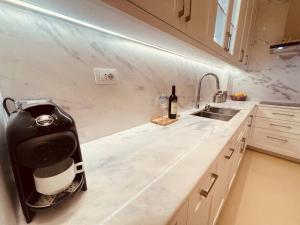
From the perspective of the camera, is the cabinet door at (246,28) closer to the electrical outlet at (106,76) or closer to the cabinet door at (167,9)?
the cabinet door at (167,9)

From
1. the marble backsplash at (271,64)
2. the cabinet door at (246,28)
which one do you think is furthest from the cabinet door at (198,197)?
the marble backsplash at (271,64)

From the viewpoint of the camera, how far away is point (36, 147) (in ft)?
0.97

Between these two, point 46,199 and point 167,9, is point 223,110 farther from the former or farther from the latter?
point 46,199

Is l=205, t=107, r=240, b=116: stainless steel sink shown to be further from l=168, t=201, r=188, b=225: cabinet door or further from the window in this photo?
l=168, t=201, r=188, b=225: cabinet door

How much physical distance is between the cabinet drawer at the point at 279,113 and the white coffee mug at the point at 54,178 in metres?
2.54

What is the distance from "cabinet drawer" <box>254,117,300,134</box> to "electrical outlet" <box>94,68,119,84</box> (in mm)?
2301

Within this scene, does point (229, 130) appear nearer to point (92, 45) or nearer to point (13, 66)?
point (92, 45)

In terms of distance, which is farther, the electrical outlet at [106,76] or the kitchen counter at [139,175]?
the electrical outlet at [106,76]

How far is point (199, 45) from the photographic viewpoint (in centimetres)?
89

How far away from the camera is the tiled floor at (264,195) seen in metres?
1.21

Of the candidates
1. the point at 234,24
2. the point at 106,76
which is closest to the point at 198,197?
the point at 106,76

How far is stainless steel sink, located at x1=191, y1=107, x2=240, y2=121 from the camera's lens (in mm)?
1492

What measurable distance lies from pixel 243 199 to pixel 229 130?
0.95m

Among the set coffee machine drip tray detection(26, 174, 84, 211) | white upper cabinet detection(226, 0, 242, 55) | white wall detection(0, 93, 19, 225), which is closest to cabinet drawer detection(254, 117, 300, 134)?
white upper cabinet detection(226, 0, 242, 55)
